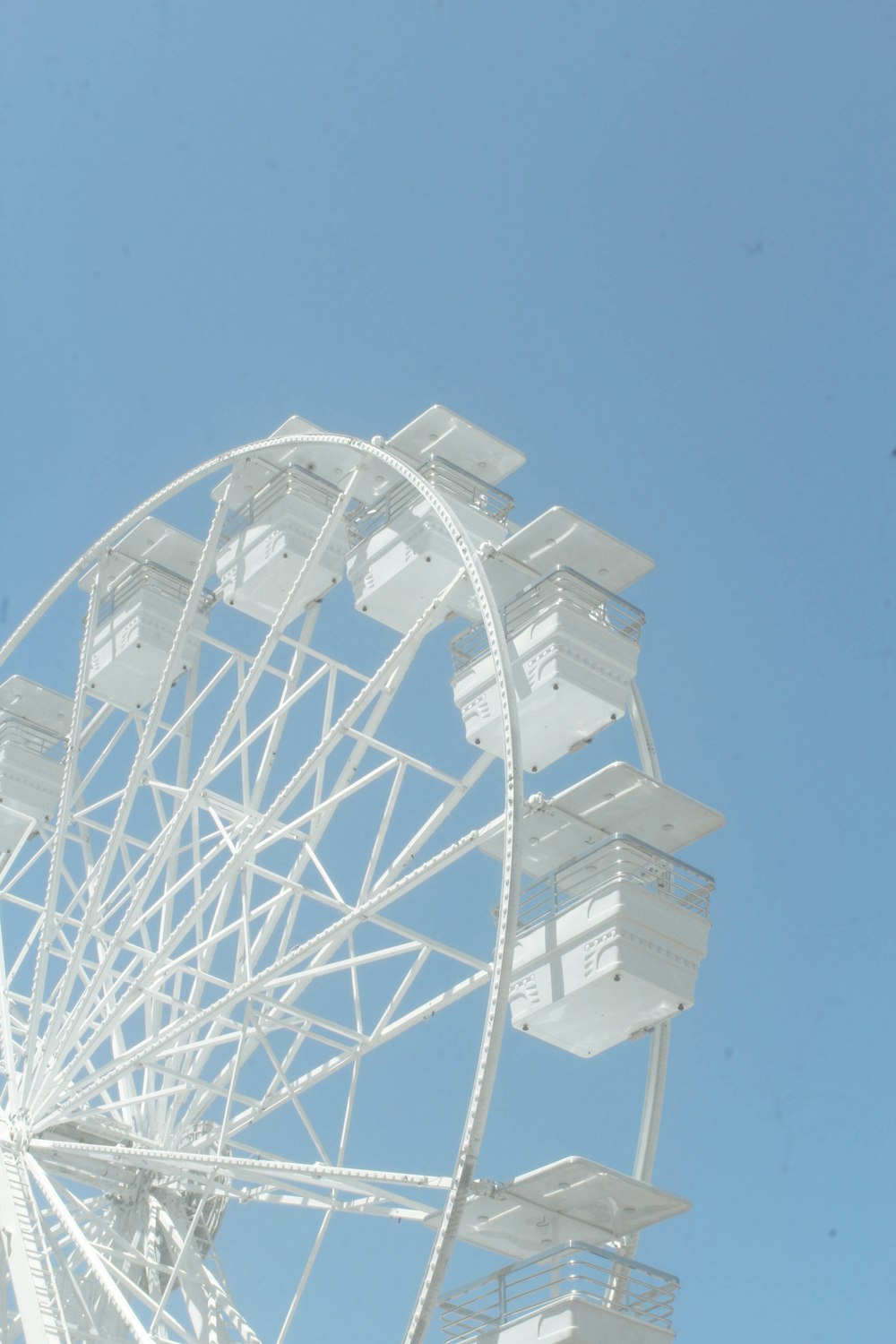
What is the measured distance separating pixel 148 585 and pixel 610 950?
6.38m

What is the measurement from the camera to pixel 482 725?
1356 centimetres

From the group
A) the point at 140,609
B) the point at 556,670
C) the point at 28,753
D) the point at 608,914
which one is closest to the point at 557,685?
Answer: the point at 556,670

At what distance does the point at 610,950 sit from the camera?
12742 mm

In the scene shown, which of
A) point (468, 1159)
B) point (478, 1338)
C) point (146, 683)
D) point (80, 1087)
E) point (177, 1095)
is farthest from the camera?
point (146, 683)

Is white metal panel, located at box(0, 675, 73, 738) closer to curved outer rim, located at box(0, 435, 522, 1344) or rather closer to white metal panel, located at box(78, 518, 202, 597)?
white metal panel, located at box(78, 518, 202, 597)

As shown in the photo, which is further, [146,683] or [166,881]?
[146,683]

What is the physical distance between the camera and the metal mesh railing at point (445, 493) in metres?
14.9

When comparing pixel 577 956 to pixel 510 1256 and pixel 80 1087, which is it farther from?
pixel 80 1087

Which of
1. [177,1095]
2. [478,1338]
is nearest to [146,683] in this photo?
[177,1095]

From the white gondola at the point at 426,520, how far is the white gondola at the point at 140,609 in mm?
2480

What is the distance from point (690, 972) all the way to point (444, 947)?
1844 millimetres

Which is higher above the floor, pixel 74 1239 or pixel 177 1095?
pixel 177 1095

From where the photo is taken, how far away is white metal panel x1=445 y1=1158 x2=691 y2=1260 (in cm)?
1180

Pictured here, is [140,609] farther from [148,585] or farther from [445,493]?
[445,493]
